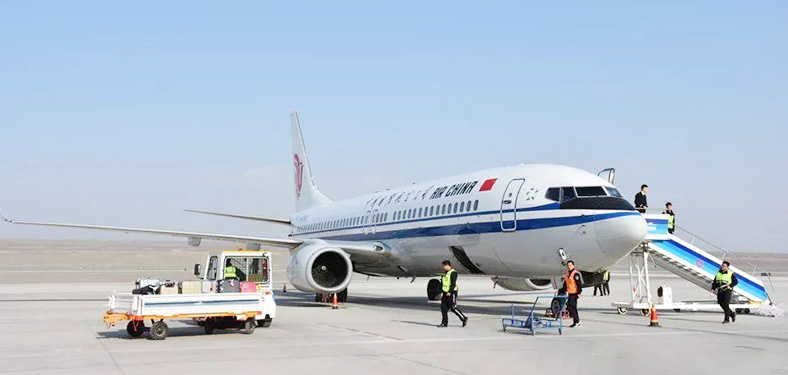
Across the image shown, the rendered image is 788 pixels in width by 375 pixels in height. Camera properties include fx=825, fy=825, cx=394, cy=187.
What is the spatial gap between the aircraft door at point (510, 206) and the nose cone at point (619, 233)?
83.6 inches

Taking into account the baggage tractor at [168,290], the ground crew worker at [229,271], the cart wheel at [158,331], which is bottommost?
the cart wheel at [158,331]

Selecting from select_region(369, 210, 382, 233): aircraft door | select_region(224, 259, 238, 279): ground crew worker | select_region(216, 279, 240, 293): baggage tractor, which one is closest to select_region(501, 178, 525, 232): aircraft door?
select_region(216, 279, 240, 293): baggage tractor

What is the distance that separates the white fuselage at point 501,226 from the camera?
16.9 m

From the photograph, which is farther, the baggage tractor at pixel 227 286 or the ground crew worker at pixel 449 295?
the ground crew worker at pixel 449 295

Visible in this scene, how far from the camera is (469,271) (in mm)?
20766

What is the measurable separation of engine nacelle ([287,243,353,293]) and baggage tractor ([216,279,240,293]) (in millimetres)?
5765

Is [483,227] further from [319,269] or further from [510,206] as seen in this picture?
[319,269]

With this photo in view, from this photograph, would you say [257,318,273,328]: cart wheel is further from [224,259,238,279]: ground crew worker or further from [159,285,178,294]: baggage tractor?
[224,259,238,279]: ground crew worker

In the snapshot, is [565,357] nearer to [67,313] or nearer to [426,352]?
[426,352]

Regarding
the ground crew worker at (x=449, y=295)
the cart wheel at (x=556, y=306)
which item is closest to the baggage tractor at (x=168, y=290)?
the ground crew worker at (x=449, y=295)

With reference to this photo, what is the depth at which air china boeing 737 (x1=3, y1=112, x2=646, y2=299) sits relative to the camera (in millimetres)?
17062

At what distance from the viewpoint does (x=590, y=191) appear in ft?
57.9

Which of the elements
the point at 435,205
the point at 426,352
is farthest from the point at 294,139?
the point at 426,352

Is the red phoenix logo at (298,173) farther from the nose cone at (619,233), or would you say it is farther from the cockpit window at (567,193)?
the nose cone at (619,233)
